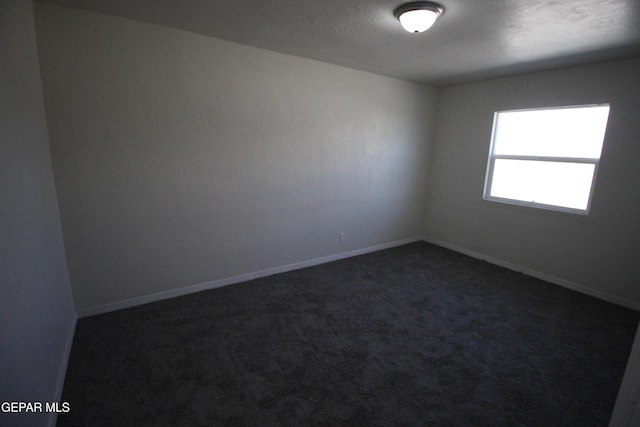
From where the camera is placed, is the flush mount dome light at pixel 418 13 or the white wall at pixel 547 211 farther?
the white wall at pixel 547 211

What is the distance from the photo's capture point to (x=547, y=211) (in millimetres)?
3555

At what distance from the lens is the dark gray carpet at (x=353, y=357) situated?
1731mm

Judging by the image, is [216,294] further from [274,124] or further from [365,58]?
[365,58]

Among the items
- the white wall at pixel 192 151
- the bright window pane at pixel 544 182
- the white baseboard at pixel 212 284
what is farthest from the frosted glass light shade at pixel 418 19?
the white baseboard at pixel 212 284

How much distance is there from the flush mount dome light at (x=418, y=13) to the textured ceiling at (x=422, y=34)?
0.05 metres

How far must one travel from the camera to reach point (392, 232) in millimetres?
4660

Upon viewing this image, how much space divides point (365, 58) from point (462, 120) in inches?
77.8

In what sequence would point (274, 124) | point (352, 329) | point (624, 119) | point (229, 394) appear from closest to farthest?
point (229, 394) → point (352, 329) → point (624, 119) → point (274, 124)

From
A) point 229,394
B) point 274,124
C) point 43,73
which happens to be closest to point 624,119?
point 274,124

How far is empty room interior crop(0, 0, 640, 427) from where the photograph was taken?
175 centimetres

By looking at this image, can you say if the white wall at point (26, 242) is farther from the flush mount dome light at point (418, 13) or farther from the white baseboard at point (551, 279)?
the white baseboard at point (551, 279)

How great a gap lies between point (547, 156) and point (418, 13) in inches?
106

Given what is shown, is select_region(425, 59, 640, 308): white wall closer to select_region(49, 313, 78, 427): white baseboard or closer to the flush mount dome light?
the flush mount dome light

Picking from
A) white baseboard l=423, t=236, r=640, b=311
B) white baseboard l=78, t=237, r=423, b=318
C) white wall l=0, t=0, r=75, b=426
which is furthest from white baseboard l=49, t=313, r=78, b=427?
white baseboard l=423, t=236, r=640, b=311
